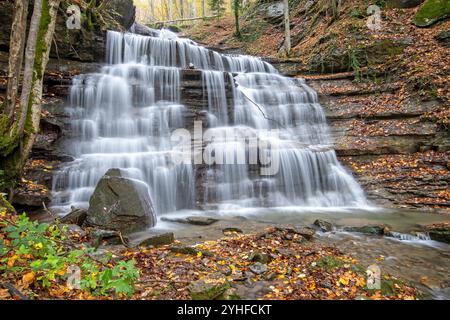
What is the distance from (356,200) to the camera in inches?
364

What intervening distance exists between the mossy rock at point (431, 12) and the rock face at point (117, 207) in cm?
1504

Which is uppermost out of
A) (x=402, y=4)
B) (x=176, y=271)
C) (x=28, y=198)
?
(x=402, y=4)

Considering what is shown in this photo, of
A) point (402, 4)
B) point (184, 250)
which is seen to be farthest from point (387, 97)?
point (184, 250)

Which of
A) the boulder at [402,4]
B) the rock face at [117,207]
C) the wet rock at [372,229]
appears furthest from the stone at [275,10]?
the rock face at [117,207]

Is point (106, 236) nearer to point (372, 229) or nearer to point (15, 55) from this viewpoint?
point (15, 55)

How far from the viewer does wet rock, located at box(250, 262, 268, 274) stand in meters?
4.02

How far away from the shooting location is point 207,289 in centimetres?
338

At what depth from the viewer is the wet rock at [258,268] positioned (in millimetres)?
4020

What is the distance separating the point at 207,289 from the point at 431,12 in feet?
53.6

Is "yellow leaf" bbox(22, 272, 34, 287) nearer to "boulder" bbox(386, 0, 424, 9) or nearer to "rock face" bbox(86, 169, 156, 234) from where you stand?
"rock face" bbox(86, 169, 156, 234)

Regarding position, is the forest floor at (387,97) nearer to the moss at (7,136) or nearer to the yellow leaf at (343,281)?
the yellow leaf at (343,281)

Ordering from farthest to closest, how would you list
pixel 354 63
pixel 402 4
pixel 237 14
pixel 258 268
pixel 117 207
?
pixel 237 14
pixel 402 4
pixel 354 63
pixel 117 207
pixel 258 268
